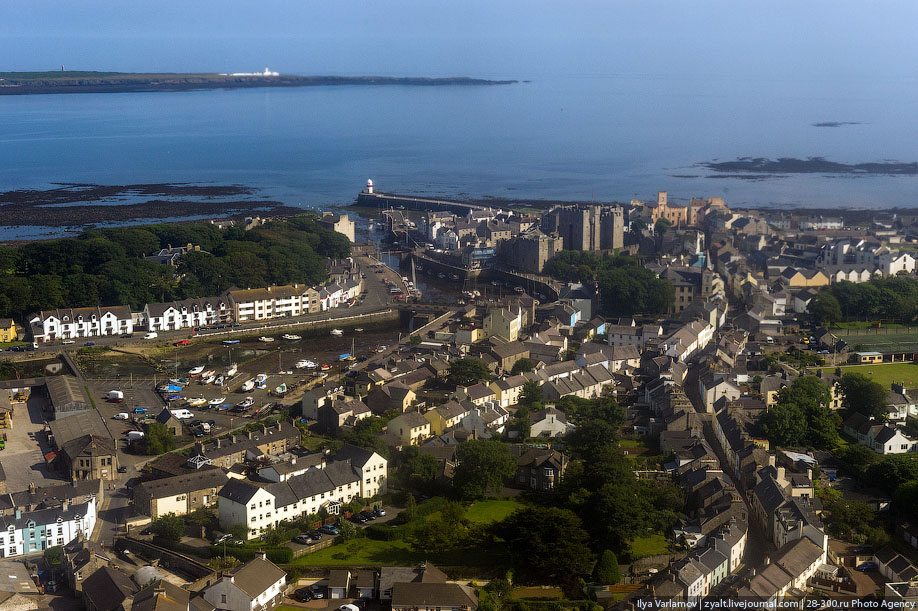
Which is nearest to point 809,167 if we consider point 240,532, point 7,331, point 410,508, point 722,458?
point 722,458

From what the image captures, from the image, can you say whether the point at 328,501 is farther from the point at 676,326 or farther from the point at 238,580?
the point at 676,326

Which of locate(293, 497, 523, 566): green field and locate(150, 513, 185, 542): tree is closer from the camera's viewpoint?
locate(293, 497, 523, 566): green field

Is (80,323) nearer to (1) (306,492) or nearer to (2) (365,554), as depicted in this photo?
(1) (306,492)

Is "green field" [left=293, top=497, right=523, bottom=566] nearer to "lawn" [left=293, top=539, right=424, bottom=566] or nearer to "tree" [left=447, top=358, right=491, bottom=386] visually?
"lawn" [left=293, top=539, right=424, bottom=566]

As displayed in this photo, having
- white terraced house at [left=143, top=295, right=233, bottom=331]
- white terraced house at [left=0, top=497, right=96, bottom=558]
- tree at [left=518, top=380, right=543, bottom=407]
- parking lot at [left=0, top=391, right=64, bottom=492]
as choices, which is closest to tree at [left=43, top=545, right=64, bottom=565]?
white terraced house at [left=0, top=497, right=96, bottom=558]

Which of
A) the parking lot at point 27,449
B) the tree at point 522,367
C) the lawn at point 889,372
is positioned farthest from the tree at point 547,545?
the lawn at point 889,372

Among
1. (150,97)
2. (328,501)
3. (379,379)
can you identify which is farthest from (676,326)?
(150,97)
